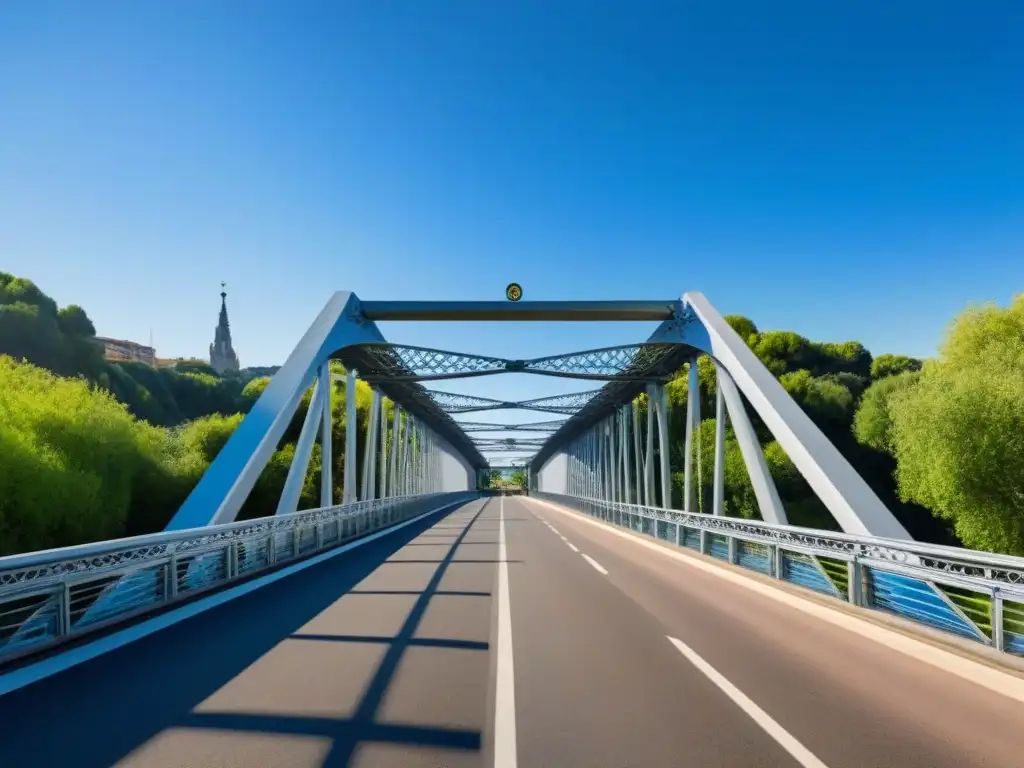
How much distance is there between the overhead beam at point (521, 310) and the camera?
21.5 m

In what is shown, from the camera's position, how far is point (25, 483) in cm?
1675

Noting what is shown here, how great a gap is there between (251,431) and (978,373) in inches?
795

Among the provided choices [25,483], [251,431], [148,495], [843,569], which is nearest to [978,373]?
[843,569]

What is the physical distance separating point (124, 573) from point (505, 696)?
195 inches

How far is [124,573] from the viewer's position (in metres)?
7.89

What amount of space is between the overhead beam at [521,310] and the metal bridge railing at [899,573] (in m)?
8.04

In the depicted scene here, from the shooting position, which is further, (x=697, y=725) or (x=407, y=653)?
(x=407, y=653)

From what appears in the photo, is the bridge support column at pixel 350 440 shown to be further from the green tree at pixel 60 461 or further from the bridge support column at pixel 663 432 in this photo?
the bridge support column at pixel 663 432

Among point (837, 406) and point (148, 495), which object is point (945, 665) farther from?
point (837, 406)

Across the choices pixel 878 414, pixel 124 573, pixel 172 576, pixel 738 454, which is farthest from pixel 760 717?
pixel 738 454

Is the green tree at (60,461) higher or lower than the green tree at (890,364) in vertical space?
lower

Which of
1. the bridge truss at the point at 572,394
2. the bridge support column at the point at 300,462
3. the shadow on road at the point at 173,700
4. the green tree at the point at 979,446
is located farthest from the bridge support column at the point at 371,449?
the shadow on road at the point at 173,700

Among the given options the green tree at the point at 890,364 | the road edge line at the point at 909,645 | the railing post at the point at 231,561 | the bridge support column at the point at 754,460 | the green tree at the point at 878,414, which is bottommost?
the road edge line at the point at 909,645

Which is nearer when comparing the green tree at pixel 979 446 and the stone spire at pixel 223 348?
the green tree at pixel 979 446
